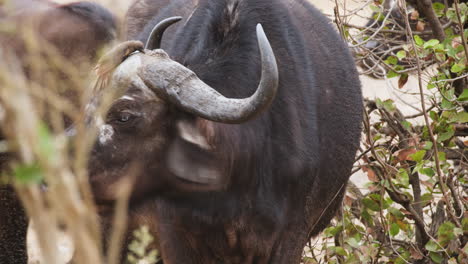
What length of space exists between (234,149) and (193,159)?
207 millimetres

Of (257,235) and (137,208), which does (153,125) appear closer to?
(137,208)

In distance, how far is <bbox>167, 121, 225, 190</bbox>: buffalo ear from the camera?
3.79m

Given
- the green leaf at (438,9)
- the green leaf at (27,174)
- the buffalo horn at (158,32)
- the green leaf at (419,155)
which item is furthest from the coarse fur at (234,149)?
the green leaf at (27,174)

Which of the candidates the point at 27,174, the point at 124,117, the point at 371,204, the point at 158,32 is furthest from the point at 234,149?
the point at 27,174

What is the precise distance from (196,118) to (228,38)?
0.50 meters

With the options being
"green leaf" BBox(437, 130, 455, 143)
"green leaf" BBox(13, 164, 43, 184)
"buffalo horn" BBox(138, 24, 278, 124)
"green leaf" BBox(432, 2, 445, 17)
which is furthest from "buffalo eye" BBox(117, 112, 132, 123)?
"green leaf" BBox(432, 2, 445, 17)

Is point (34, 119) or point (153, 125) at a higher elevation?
point (34, 119)

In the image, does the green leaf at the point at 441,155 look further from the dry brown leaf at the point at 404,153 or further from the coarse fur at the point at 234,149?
the coarse fur at the point at 234,149

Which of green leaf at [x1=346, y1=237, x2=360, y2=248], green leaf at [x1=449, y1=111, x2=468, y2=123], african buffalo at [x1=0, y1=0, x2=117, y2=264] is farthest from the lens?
african buffalo at [x1=0, y1=0, x2=117, y2=264]

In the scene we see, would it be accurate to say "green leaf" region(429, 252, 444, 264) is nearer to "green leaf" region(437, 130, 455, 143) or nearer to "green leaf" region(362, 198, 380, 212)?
"green leaf" region(362, 198, 380, 212)

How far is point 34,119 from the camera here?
1.41m

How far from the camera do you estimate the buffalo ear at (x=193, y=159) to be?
3.79m

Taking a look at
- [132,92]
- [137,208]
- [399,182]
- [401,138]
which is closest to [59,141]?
[132,92]

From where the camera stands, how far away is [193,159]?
3811mm
